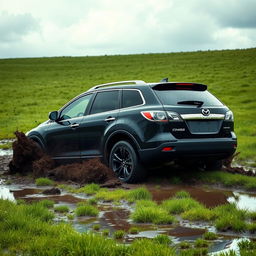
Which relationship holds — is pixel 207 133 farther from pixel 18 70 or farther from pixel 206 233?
pixel 18 70

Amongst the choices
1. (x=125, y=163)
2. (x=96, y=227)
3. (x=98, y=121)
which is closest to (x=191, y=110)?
(x=125, y=163)

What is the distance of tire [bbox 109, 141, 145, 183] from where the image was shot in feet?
30.9

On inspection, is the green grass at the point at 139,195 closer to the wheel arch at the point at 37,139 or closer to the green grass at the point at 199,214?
the green grass at the point at 199,214

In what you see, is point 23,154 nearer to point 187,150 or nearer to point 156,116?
point 156,116

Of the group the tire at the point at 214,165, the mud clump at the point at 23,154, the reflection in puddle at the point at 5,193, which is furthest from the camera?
the mud clump at the point at 23,154

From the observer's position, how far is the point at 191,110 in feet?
30.0

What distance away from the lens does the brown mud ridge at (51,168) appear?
32.6 ft

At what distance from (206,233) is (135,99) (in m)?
4.46

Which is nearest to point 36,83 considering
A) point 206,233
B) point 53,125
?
point 53,125

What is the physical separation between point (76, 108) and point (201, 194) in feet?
12.4

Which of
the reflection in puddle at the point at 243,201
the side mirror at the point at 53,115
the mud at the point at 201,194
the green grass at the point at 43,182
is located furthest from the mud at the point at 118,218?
the side mirror at the point at 53,115

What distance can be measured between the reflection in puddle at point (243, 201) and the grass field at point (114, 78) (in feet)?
16.3

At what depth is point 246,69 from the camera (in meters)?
40.0

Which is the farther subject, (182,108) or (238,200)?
(182,108)
